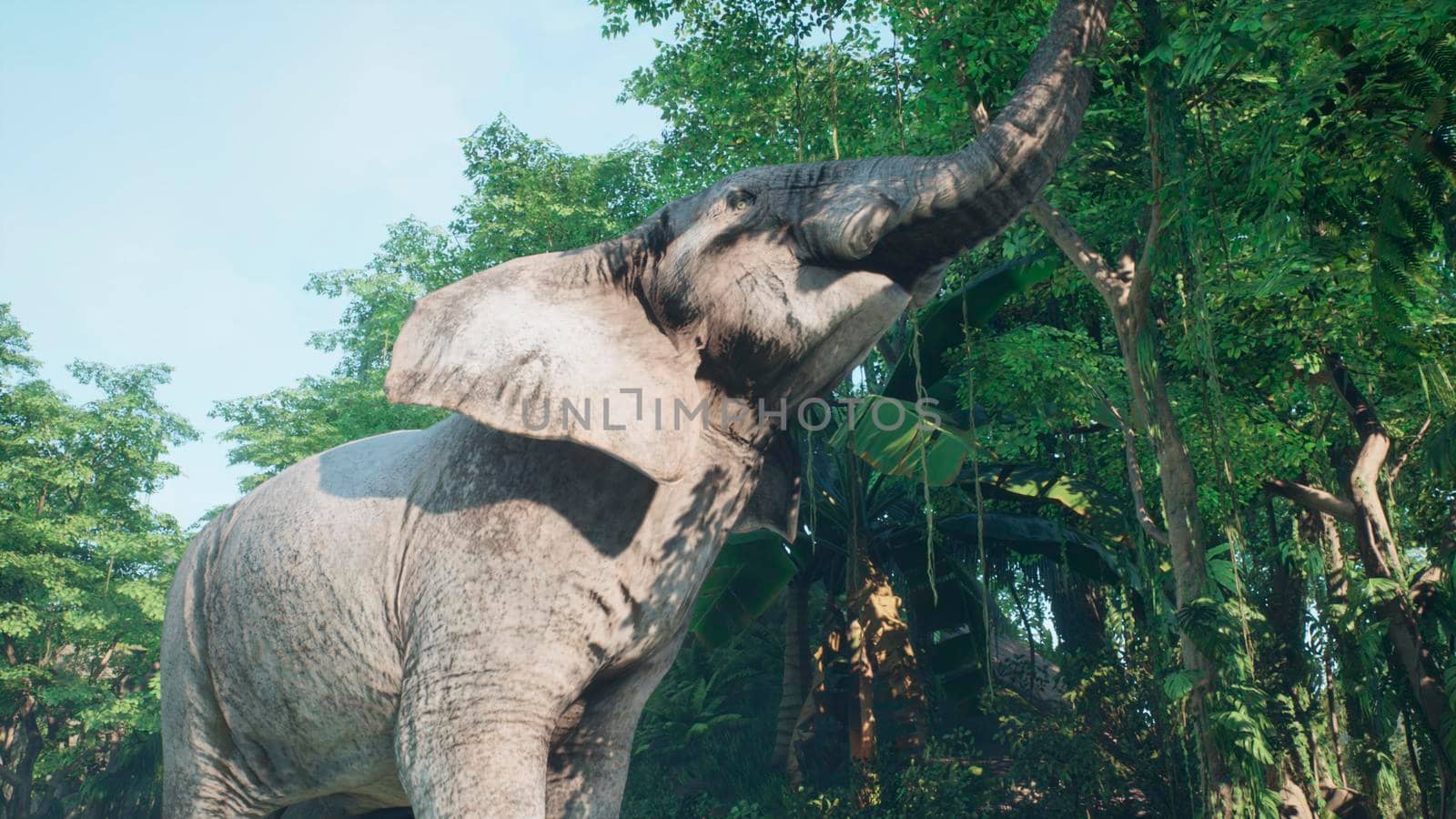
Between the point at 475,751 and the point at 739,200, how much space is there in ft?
4.53

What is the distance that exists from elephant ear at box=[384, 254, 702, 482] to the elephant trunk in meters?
0.58

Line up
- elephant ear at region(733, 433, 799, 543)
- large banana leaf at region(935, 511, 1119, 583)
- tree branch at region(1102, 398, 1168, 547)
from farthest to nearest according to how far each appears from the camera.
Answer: large banana leaf at region(935, 511, 1119, 583), tree branch at region(1102, 398, 1168, 547), elephant ear at region(733, 433, 799, 543)

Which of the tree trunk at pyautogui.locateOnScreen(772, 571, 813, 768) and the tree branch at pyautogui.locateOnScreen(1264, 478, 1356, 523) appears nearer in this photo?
the tree branch at pyautogui.locateOnScreen(1264, 478, 1356, 523)

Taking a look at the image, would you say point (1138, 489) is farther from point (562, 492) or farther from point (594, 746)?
point (562, 492)

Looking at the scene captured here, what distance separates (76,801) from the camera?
1786cm

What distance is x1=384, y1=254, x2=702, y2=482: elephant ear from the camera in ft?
7.55

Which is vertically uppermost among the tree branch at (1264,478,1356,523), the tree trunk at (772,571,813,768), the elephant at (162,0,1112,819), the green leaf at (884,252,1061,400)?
the green leaf at (884,252,1061,400)

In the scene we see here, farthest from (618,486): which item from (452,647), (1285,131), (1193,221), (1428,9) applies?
(1193,221)

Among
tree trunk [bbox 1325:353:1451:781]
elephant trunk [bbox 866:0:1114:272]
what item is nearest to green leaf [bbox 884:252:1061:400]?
tree trunk [bbox 1325:353:1451:781]

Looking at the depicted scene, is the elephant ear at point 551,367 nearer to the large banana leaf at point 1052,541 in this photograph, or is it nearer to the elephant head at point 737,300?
the elephant head at point 737,300

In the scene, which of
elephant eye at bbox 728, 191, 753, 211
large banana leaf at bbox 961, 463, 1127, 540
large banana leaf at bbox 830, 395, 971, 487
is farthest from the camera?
large banana leaf at bbox 961, 463, 1127, 540

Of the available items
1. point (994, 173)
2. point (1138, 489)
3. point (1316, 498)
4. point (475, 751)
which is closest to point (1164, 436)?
point (1138, 489)

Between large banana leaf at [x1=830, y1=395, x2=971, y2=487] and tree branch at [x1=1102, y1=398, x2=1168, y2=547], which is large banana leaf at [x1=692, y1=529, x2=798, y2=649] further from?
tree branch at [x1=1102, y1=398, x2=1168, y2=547]

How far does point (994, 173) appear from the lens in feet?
7.57
